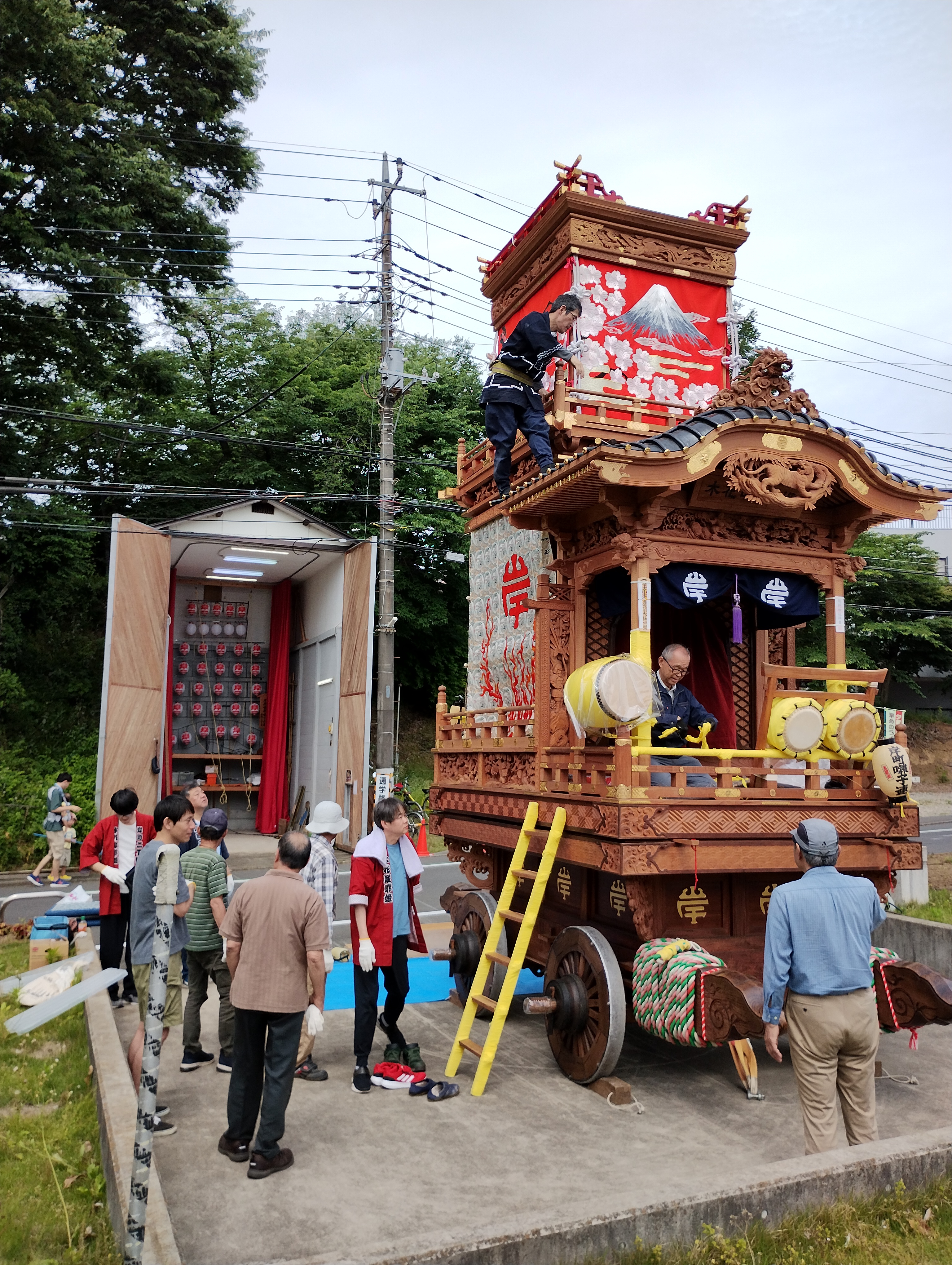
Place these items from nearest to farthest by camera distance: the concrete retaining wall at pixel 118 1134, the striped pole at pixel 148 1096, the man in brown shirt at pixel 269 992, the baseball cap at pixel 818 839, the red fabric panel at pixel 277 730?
1. the striped pole at pixel 148 1096
2. the concrete retaining wall at pixel 118 1134
3. the baseball cap at pixel 818 839
4. the man in brown shirt at pixel 269 992
5. the red fabric panel at pixel 277 730

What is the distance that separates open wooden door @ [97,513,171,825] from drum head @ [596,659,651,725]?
520 inches

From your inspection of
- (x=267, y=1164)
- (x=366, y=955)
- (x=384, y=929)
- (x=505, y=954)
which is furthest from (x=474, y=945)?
(x=267, y=1164)

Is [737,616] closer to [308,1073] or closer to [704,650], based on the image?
[704,650]

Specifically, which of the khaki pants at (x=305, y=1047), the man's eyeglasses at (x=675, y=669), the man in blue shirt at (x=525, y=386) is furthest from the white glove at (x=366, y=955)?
the man in blue shirt at (x=525, y=386)

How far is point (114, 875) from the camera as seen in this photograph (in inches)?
297

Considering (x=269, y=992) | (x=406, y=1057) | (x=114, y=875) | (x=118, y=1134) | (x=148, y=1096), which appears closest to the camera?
(x=148, y=1096)

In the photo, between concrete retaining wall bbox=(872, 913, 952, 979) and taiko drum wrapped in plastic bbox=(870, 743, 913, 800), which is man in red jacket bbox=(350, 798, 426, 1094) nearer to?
taiko drum wrapped in plastic bbox=(870, 743, 913, 800)

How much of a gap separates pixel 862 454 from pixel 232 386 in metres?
21.8

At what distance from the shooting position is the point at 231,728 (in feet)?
78.6

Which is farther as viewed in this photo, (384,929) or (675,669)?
(675,669)

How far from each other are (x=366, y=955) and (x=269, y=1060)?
1337 millimetres

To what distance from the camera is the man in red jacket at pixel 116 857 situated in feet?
25.5

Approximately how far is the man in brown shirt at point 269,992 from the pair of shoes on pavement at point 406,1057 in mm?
1551

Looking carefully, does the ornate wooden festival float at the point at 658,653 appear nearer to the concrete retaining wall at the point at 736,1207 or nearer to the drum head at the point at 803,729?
the drum head at the point at 803,729
